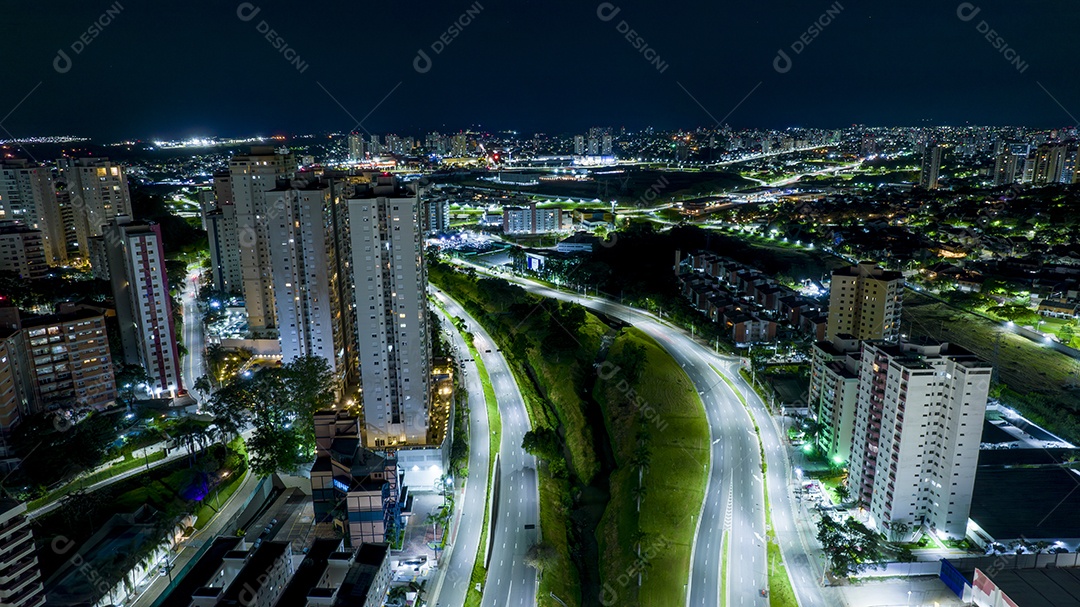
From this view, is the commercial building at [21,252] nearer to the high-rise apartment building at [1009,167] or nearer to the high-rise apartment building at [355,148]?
the high-rise apartment building at [355,148]

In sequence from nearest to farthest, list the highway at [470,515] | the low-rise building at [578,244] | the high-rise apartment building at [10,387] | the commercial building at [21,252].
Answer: the highway at [470,515], the high-rise apartment building at [10,387], the commercial building at [21,252], the low-rise building at [578,244]

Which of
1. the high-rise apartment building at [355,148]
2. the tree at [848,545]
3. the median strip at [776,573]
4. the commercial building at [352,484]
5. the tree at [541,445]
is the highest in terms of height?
the high-rise apartment building at [355,148]

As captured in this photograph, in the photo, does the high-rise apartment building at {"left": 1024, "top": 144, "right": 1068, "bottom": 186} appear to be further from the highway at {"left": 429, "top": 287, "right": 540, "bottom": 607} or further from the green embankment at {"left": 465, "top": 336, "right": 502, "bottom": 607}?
the highway at {"left": 429, "top": 287, "right": 540, "bottom": 607}

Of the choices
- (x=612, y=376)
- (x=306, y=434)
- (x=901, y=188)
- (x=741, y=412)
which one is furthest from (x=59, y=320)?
(x=901, y=188)

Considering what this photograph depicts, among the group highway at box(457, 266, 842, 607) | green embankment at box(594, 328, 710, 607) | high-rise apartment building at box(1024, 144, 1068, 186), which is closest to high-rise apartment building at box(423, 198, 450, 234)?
green embankment at box(594, 328, 710, 607)

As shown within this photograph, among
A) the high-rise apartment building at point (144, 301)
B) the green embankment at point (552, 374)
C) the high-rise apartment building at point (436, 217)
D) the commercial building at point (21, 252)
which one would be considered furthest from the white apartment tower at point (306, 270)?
the high-rise apartment building at point (436, 217)

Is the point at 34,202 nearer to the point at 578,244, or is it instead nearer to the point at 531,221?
the point at 578,244

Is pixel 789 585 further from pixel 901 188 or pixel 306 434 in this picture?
pixel 901 188
